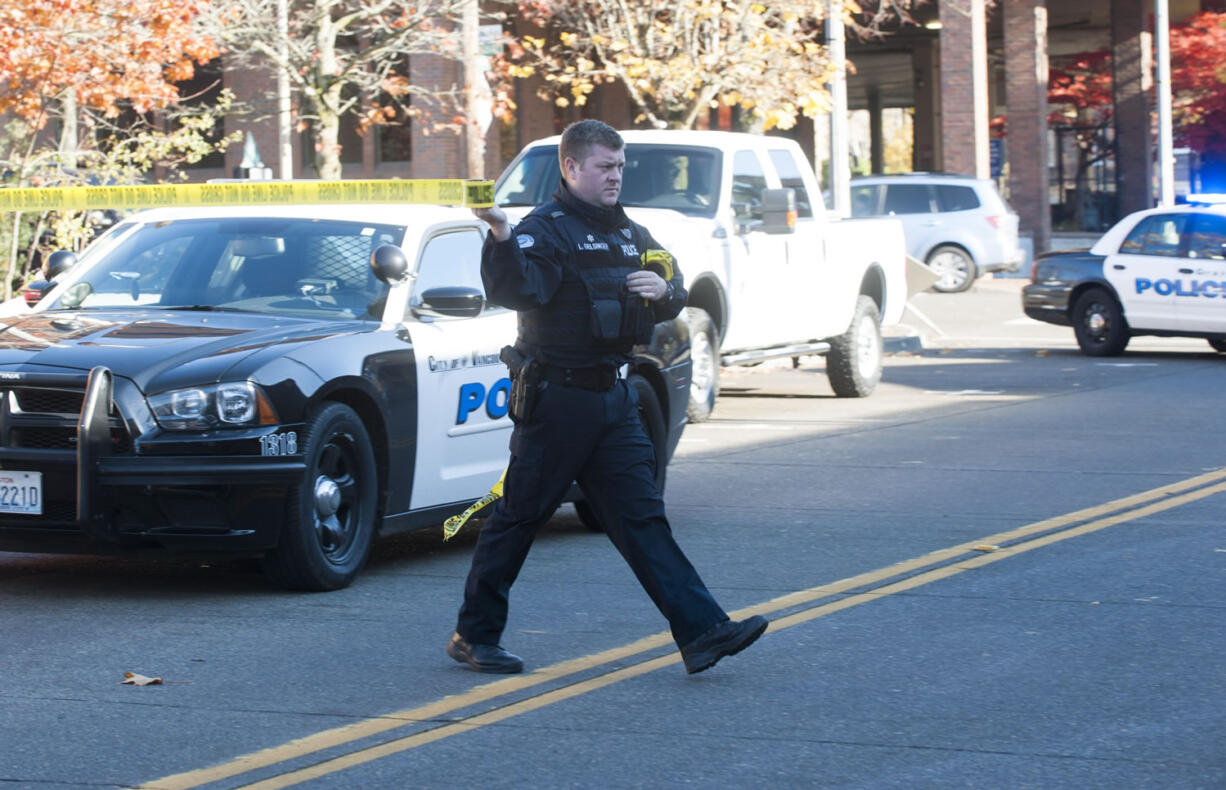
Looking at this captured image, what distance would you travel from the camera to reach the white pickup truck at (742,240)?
14258mm

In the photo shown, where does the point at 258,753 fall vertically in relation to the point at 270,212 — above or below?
below

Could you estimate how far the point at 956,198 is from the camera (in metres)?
30.8

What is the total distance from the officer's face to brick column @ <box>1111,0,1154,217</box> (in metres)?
38.3

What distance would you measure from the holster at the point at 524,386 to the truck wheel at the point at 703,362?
24.7 ft

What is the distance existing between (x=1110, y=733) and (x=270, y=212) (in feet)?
16.2

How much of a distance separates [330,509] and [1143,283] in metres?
14.5

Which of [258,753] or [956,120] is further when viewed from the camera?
[956,120]

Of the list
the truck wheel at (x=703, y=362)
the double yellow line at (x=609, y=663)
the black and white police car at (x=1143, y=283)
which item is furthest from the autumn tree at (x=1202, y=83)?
the double yellow line at (x=609, y=663)

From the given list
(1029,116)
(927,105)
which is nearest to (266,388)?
(1029,116)

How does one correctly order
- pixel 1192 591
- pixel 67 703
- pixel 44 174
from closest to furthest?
1. pixel 67 703
2. pixel 1192 591
3. pixel 44 174

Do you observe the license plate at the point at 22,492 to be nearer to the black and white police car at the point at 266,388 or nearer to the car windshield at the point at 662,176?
the black and white police car at the point at 266,388

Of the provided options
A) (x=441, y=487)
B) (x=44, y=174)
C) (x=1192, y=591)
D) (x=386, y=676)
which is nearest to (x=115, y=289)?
(x=441, y=487)

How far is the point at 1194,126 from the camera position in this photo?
39438mm

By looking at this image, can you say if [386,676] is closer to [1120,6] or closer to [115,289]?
[115,289]
